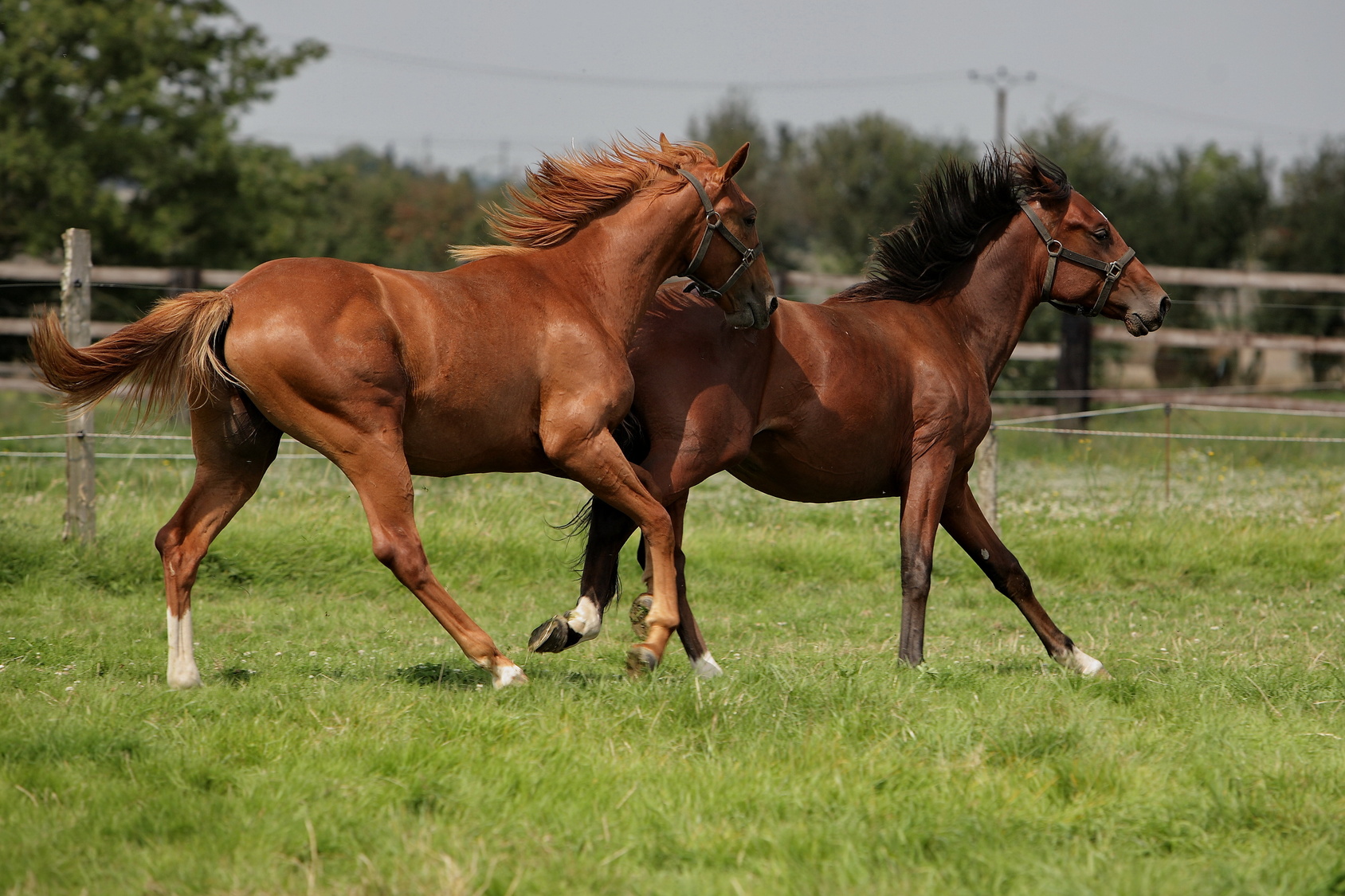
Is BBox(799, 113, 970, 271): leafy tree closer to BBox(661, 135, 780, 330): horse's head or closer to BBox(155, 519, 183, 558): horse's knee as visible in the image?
BBox(661, 135, 780, 330): horse's head

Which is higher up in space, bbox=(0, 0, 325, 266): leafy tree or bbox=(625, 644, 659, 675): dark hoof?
bbox=(0, 0, 325, 266): leafy tree

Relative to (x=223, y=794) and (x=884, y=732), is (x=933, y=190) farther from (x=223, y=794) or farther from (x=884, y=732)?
(x=223, y=794)

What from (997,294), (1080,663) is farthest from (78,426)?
(1080,663)

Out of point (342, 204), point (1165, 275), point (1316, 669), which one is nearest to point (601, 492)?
point (1316, 669)

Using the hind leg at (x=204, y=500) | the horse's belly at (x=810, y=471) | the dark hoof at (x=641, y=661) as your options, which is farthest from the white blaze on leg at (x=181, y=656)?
the horse's belly at (x=810, y=471)

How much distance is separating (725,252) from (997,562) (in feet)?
6.94

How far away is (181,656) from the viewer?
4734 millimetres

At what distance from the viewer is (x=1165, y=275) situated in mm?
15055

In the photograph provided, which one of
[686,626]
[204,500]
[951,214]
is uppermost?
[951,214]

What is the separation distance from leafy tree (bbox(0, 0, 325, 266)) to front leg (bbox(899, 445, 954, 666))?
18855mm

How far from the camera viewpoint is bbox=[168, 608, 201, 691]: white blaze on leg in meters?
4.71

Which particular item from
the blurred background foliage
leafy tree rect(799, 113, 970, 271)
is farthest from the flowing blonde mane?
leafy tree rect(799, 113, 970, 271)

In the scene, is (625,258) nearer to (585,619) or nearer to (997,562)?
(585,619)

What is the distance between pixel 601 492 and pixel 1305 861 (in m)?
2.76
